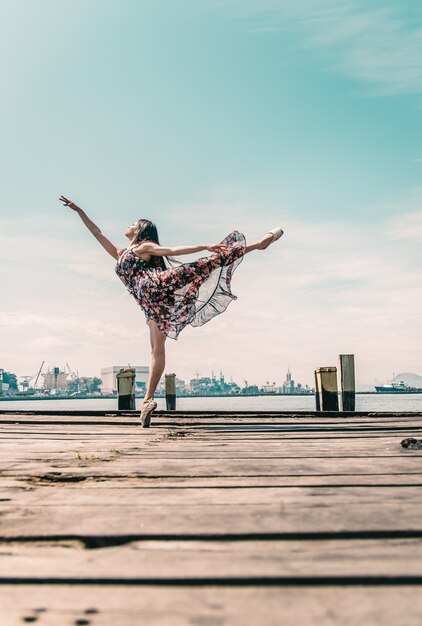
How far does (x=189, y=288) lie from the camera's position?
525cm

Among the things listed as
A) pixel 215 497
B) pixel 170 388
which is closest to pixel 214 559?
pixel 215 497

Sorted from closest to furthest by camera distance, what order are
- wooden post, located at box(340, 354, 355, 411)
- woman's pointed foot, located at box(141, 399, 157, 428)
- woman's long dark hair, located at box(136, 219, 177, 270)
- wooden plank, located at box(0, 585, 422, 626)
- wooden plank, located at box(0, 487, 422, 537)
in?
wooden plank, located at box(0, 585, 422, 626) < wooden plank, located at box(0, 487, 422, 537) < woman's pointed foot, located at box(141, 399, 157, 428) < woman's long dark hair, located at box(136, 219, 177, 270) < wooden post, located at box(340, 354, 355, 411)

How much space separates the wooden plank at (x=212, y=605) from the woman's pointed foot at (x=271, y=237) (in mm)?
4448

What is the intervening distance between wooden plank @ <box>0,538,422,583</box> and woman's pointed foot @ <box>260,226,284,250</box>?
4207mm

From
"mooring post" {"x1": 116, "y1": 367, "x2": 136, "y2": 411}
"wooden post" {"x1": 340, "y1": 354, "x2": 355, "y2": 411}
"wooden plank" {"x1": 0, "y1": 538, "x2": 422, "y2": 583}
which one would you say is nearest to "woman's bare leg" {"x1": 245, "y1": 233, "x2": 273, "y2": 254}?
"wooden plank" {"x1": 0, "y1": 538, "x2": 422, "y2": 583}

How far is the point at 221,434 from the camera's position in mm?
3955

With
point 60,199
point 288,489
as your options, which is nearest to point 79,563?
point 288,489

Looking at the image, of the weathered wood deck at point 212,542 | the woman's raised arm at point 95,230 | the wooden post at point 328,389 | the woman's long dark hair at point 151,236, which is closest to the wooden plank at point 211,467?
the weathered wood deck at point 212,542

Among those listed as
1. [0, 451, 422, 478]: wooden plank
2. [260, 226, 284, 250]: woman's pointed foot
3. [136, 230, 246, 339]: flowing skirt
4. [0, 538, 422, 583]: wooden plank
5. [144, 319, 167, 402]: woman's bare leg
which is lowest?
[0, 451, 422, 478]: wooden plank

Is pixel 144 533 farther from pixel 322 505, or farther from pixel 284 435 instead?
pixel 284 435

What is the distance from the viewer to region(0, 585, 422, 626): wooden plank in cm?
83

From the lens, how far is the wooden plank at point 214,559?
1016mm

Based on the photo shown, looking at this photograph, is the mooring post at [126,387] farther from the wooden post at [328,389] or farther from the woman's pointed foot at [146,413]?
the woman's pointed foot at [146,413]

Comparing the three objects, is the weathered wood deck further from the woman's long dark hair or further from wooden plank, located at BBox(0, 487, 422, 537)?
the woman's long dark hair
